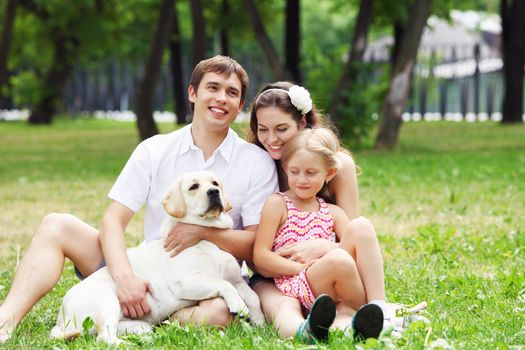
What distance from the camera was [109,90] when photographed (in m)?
43.8

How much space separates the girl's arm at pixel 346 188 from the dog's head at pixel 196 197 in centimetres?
79

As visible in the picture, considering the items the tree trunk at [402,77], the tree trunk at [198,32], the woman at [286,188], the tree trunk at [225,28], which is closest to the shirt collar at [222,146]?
the woman at [286,188]

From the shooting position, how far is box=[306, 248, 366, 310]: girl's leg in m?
4.91

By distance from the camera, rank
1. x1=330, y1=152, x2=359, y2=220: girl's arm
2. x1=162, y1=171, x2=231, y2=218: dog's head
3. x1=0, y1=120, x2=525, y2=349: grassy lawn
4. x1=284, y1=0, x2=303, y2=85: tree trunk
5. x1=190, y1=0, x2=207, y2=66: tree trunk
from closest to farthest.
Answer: x1=0, y1=120, x2=525, y2=349: grassy lawn < x1=162, y1=171, x2=231, y2=218: dog's head < x1=330, y1=152, x2=359, y2=220: girl's arm < x1=190, y1=0, x2=207, y2=66: tree trunk < x1=284, y1=0, x2=303, y2=85: tree trunk

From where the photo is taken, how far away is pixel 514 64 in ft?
83.0

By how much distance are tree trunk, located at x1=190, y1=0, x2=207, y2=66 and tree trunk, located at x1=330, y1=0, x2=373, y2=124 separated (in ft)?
11.1

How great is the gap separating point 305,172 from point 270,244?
1.43ft

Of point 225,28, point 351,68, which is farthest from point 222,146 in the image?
point 225,28

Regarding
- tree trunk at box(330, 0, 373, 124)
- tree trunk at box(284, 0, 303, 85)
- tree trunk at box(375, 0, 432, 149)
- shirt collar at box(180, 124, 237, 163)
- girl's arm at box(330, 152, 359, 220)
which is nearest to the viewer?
shirt collar at box(180, 124, 237, 163)

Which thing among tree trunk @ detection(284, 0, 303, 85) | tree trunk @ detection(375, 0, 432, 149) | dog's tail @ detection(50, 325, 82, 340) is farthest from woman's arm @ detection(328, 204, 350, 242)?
tree trunk @ detection(284, 0, 303, 85)

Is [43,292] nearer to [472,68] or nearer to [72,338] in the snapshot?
[72,338]

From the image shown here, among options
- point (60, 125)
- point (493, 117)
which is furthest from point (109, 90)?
point (493, 117)

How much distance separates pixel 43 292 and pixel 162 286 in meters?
0.68

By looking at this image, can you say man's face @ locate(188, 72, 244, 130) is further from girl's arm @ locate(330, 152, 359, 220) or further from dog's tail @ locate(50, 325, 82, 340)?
dog's tail @ locate(50, 325, 82, 340)
